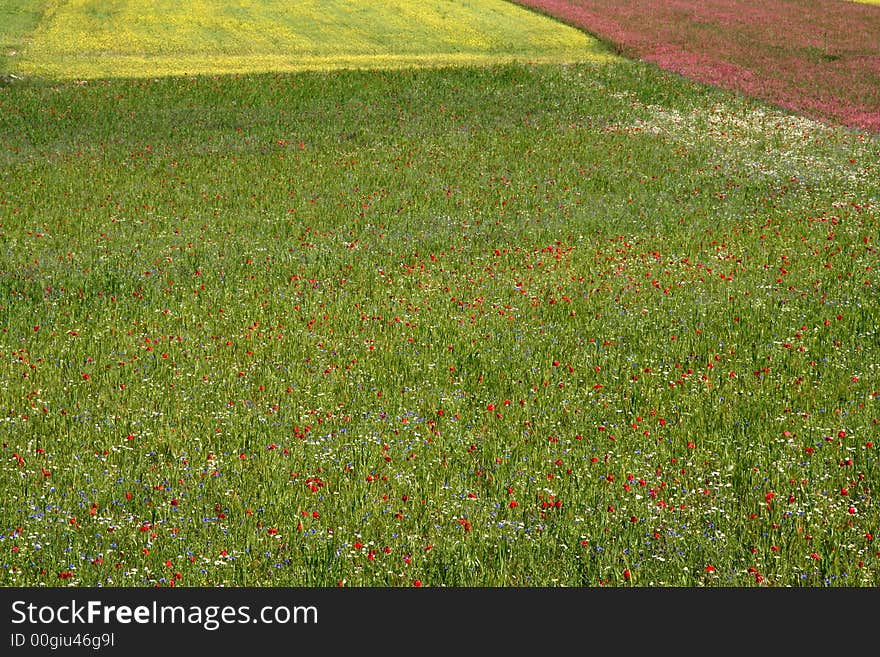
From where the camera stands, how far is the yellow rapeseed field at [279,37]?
128 feet

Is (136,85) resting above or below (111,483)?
above

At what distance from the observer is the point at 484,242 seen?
19.4 metres

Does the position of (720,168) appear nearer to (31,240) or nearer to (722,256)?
(722,256)

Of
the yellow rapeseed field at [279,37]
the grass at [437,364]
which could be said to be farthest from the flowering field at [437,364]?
the yellow rapeseed field at [279,37]

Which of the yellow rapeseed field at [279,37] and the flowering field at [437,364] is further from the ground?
the yellow rapeseed field at [279,37]

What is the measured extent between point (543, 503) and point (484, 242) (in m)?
11.2

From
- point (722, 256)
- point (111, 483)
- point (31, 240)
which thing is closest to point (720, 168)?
point (722, 256)

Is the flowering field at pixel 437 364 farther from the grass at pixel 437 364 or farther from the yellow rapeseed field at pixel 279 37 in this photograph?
the yellow rapeseed field at pixel 279 37

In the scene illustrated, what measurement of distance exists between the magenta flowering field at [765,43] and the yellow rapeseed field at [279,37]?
2.93m

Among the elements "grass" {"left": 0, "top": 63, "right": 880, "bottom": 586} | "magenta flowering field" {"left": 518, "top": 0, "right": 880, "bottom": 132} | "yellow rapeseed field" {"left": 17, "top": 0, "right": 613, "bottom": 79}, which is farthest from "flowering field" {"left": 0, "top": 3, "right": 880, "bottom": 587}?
"yellow rapeseed field" {"left": 17, "top": 0, "right": 613, "bottom": 79}

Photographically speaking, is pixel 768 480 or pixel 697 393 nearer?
pixel 768 480

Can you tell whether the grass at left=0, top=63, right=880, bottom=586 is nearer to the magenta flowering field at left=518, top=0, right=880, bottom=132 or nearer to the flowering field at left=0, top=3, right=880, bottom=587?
the flowering field at left=0, top=3, right=880, bottom=587

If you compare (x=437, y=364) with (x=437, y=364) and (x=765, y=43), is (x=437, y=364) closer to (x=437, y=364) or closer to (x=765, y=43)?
(x=437, y=364)

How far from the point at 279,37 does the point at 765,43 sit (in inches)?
923
